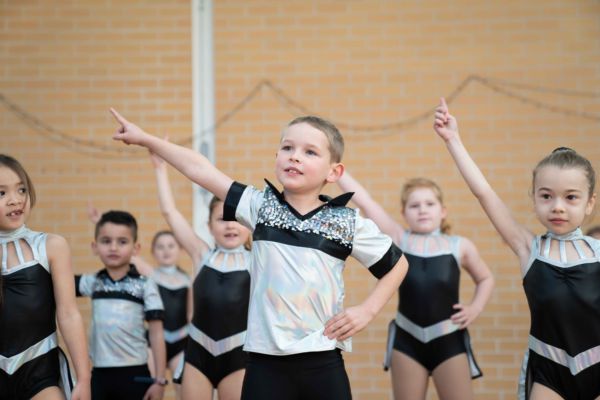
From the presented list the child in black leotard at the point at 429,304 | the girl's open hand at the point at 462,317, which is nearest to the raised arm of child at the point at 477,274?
the child in black leotard at the point at 429,304

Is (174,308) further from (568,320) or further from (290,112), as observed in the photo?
(568,320)

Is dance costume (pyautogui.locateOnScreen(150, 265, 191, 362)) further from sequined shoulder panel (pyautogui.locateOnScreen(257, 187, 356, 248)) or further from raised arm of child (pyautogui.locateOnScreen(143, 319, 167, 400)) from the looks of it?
sequined shoulder panel (pyautogui.locateOnScreen(257, 187, 356, 248))

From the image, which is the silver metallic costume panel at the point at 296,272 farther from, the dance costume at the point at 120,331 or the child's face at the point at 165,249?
the child's face at the point at 165,249

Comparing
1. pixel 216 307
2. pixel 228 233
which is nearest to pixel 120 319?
pixel 216 307

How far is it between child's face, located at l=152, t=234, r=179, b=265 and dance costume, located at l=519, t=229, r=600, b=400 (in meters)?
3.98

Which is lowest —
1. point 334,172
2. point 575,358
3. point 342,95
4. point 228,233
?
point 575,358

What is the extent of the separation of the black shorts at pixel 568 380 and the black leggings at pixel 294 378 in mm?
1061

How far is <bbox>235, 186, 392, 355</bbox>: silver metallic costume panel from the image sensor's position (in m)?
3.50

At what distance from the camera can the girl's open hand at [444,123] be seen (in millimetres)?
4164

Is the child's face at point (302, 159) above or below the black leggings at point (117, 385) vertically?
above

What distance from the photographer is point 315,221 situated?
3.64 m

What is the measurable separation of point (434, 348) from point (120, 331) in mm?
2074

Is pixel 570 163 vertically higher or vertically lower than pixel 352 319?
higher

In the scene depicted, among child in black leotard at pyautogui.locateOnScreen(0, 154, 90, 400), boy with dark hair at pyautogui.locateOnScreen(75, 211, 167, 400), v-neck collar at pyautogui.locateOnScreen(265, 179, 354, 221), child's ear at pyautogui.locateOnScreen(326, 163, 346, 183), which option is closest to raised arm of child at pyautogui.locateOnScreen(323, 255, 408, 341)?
v-neck collar at pyautogui.locateOnScreen(265, 179, 354, 221)
